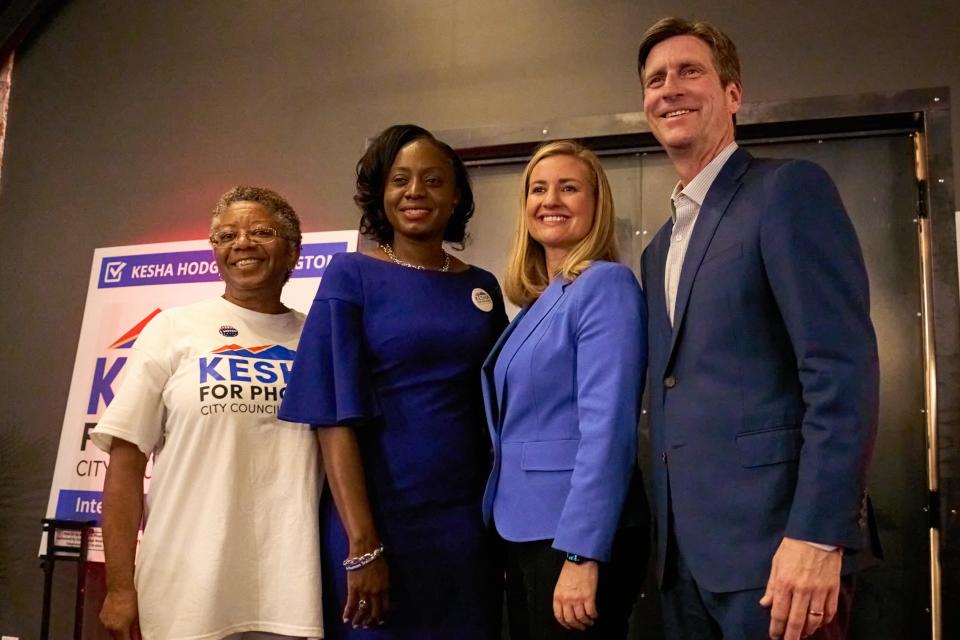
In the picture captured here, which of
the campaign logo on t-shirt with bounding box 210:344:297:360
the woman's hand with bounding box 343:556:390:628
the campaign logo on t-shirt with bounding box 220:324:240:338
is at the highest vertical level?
the campaign logo on t-shirt with bounding box 220:324:240:338

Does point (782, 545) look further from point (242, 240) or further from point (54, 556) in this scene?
point (54, 556)

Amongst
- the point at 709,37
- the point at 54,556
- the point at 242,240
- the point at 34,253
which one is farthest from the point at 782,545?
the point at 34,253

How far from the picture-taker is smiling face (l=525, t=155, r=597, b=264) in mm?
1804

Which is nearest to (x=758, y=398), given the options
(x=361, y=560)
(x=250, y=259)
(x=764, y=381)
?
(x=764, y=381)

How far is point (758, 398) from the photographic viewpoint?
131 cm

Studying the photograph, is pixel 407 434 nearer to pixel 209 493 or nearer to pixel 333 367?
pixel 333 367

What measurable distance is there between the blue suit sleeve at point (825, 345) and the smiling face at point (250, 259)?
1.26 m

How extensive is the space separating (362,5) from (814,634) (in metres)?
3.03

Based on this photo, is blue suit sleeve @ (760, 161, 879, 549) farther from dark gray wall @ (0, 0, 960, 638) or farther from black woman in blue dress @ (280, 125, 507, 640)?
dark gray wall @ (0, 0, 960, 638)

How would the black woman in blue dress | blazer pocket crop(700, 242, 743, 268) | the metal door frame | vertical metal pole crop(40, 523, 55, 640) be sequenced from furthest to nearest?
vertical metal pole crop(40, 523, 55, 640), the metal door frame, the black woman in blue dress, blazer pocket crop(700, 242, 743, 268)

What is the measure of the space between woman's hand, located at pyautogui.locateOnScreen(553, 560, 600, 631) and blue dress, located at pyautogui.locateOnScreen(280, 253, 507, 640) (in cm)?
34

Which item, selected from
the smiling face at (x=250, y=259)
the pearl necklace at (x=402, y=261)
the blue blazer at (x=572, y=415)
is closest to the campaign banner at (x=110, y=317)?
the smiling face at (x=250, y=259)

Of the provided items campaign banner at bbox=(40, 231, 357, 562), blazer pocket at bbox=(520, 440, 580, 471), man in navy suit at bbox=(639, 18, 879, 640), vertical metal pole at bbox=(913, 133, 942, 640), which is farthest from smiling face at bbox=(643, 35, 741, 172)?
campaign banner at bbox=(40, 231, 357, 562)

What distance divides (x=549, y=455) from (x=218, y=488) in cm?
76
